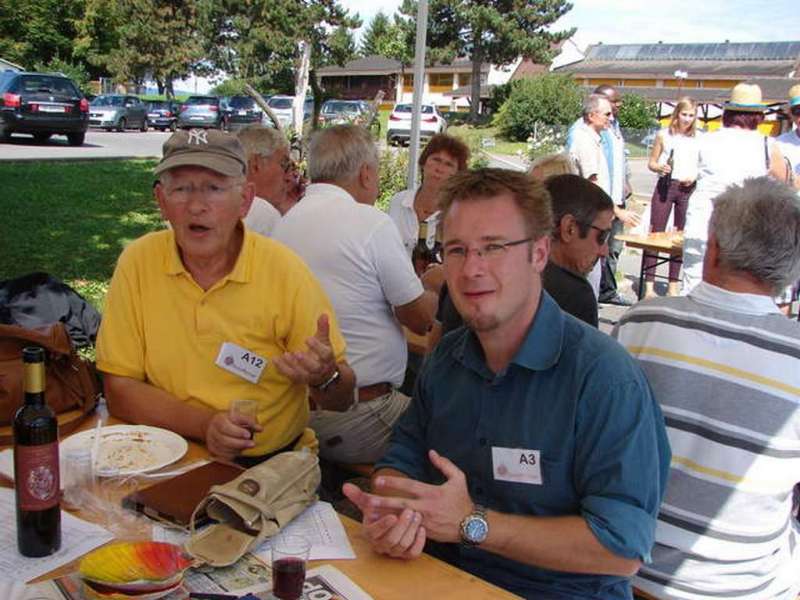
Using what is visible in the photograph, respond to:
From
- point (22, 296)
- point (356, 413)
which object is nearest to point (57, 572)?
point (356, 413)

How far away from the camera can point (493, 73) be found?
2598 inches

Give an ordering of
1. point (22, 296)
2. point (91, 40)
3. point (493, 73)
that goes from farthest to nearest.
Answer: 1. point (493, 73)
2. point (91, 40)
3. point (22, 296)

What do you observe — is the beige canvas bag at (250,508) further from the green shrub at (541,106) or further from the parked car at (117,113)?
the green shrub at (541,106)

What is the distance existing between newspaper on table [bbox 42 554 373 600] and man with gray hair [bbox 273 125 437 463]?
4.62 feet

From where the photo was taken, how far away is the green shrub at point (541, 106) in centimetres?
3338

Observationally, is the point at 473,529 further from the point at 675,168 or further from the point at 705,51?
the point at 705,51

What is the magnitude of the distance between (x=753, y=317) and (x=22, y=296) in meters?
3.96

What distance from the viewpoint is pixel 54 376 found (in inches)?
97.5

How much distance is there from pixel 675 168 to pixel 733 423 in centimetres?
648

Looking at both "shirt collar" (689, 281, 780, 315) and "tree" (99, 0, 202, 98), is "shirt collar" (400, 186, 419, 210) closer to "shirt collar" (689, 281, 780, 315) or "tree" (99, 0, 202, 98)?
"shirt collar" (689, 281, 780, 315)

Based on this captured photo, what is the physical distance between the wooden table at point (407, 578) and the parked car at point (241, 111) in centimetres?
3102

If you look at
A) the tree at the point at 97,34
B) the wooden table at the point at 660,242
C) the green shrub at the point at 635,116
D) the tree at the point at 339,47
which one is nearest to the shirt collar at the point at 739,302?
the wooden table at the point at 660,242

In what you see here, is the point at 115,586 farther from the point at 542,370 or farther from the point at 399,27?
the point at 399,27

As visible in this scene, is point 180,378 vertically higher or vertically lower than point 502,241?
lower
